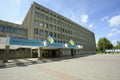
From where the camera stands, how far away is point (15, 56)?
88.0ft

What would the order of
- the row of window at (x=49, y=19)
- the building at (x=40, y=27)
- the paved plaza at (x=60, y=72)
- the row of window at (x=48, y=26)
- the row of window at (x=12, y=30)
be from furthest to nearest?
the row of window at (x=49, y=19) < the row of window at (x=48, y=26) < the building at (x=40, y=27) < the row of window at (x=12, y=30) < the paved plaza at (x=60, y=72)

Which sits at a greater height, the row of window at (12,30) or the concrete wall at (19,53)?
the row of window at (12,30)

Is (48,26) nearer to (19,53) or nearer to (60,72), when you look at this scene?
(19,53)

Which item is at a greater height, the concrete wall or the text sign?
the text sign

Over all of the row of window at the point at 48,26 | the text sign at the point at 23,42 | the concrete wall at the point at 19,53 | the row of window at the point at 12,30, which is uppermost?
the row of window at the point at 48,26

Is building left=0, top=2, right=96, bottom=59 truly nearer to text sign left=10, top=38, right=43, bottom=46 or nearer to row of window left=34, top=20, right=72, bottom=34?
row of window left=34, top=20, right=72, bottom=34

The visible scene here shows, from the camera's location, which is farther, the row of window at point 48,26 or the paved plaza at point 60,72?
the row of window at point 48,26

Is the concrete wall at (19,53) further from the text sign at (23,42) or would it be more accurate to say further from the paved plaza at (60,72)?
the paved plaza at (60,72)

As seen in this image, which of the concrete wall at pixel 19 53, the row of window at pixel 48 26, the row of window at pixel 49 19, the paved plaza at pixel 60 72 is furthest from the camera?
the row of window at pixel 49 19

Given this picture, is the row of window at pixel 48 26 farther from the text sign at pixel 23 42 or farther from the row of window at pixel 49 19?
the text sign at pixel 23 42

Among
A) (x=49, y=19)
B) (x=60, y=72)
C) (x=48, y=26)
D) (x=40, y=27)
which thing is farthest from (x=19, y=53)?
(x=60, y=72)

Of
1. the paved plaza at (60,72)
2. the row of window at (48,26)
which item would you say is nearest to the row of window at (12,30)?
the row of window at (48,26)

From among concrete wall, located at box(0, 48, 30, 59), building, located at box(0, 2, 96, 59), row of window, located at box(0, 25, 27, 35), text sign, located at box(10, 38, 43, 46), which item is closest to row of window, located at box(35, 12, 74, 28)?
building, located at box(0, 2, 96, 59)

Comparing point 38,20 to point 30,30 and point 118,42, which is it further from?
point 118,42
